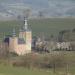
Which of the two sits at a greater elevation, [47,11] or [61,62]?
[47,11]

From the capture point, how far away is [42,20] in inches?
3755

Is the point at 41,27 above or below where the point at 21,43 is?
above

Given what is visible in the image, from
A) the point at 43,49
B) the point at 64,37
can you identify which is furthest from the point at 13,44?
the point at 64,37

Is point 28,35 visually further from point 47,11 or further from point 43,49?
point 47,11

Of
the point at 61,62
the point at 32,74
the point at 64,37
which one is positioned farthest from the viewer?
the point at 64,37

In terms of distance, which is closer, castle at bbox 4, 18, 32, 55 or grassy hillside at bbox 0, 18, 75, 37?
castle at bbox 4, 18, 32, 55

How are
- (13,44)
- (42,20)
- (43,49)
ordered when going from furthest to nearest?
1. (42,20)
2. (43,49)
3. (13,44)

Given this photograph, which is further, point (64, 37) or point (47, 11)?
point (47, 11)

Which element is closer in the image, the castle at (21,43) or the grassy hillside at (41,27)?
the castle at (21,43)

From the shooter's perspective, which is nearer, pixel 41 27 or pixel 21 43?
pixel 21 43

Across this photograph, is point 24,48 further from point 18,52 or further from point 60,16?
point 60,16

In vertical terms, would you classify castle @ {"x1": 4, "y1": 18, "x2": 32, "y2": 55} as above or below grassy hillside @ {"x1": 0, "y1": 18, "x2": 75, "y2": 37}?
below

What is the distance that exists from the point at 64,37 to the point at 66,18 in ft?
158

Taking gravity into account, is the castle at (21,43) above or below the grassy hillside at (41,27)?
below
